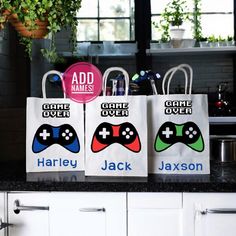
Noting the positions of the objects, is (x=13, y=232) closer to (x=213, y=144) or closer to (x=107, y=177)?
(x=107, y=177)

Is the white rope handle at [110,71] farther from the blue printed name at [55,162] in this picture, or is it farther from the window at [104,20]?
the window at [104,20]

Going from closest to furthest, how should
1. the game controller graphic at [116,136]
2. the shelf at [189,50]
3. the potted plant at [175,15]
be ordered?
the game controller graphic at [116,136] < the shelf at [189,50] < the potted plant at [175,15]

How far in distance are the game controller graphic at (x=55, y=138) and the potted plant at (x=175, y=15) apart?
9.02 feet

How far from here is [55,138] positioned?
1.51m

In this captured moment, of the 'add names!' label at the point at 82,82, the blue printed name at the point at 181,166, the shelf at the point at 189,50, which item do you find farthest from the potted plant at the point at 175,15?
the blue printed name at the point at 181,166

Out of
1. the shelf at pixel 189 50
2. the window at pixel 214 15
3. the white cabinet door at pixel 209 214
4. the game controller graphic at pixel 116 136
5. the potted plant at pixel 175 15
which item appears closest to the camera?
the white cabinet door at pixel 209 214

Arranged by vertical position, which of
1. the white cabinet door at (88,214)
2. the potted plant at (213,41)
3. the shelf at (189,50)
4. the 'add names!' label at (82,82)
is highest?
the potted plant at (213,41)

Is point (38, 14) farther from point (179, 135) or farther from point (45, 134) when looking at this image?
point (179, 135)

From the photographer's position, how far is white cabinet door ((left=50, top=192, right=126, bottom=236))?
1.36 meters

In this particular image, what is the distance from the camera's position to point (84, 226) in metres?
1.37

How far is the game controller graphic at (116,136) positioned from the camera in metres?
1.44

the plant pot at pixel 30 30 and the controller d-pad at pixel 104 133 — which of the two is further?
the plant pot at pixel 30 30

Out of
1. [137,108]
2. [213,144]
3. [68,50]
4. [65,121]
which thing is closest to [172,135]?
[137,108]

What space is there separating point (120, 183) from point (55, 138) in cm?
29
